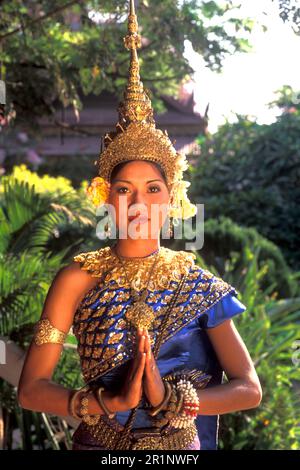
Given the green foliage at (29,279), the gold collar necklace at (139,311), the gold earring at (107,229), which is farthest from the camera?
the green foliage at (29,279)

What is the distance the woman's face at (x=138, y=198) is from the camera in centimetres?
302

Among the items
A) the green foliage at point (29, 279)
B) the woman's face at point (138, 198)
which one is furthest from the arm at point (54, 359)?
the green foliage at point (29, 279)

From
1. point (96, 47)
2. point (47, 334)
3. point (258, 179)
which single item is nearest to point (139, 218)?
point (47, 334)

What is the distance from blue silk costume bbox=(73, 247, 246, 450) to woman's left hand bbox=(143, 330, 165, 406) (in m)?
0.12

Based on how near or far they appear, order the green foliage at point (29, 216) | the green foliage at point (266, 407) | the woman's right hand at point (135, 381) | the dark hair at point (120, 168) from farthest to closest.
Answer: the green foliage at point (29, 216) < the green foliage at point (266, 407) < the dark hair at point (120, 168) < the woman's right hand at point (135, 381)

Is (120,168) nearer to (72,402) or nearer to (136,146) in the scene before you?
(136,146)

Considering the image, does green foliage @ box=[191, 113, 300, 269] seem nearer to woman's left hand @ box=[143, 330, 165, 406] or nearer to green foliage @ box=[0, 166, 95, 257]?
green foliage @ box=[0, 166, 95, 257]

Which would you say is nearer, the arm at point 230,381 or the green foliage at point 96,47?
the arm at point 230,381

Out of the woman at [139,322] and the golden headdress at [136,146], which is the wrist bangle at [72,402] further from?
the golden headdress at [136,146]

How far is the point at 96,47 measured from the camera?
5.80 metres

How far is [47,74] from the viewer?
6246 millimetres

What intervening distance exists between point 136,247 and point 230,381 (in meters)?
0.53

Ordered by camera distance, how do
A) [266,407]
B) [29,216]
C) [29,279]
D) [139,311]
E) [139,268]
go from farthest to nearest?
[29,216]
[266,407]
[29,279]
[139,268]
[139,311]
